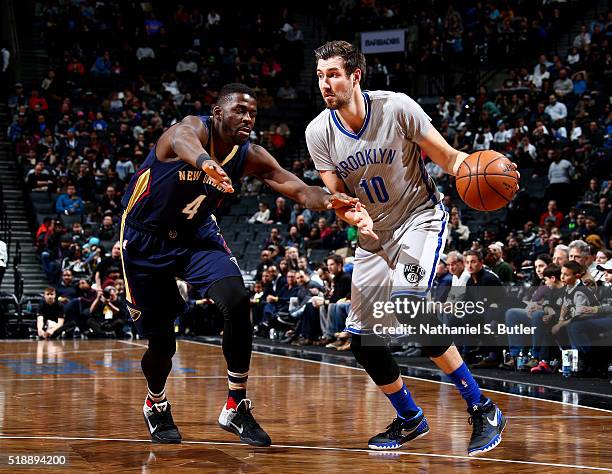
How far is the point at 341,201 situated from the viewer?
4938 mm

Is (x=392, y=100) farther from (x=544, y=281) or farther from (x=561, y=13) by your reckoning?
(x=561, y=13)

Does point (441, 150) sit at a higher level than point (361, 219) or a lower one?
higher

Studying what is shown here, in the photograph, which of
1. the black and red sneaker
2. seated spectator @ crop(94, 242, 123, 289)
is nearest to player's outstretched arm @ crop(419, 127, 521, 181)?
the black and red sneaker

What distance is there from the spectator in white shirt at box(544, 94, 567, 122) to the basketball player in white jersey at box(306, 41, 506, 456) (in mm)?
12846

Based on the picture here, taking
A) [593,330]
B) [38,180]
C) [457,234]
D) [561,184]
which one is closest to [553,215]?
[561,184]

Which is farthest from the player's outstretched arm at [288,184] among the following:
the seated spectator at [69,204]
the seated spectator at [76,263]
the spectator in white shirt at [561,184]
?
the seated spectator at [69,204]

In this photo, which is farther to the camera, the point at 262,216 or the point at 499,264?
the point at 262,216

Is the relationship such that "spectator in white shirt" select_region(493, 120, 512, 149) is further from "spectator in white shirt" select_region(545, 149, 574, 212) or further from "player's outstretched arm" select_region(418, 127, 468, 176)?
"player's outstretched arm" select_region(418, 127, 468, 176)

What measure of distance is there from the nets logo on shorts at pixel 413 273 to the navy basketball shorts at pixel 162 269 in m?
0.95

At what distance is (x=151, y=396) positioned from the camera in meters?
5.72

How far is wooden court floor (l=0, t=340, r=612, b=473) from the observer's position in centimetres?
482

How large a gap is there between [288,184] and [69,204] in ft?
48.0

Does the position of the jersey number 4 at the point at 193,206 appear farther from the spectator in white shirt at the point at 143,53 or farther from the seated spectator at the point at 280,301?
the spectator in white shirt at the point at 143,53

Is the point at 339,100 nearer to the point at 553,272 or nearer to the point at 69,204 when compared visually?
the point at 553,272
